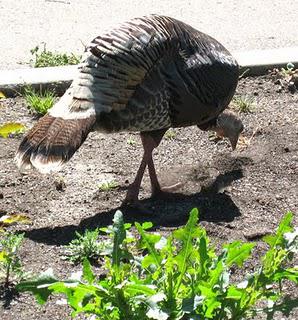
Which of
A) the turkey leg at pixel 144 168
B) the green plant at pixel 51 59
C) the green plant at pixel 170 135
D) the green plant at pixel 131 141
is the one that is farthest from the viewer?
the green plant at pixel 51 59

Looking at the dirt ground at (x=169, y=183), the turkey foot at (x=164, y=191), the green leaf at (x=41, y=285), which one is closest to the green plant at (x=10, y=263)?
the dirt ground at (x=169, y=183)

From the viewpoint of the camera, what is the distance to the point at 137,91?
5172 mm

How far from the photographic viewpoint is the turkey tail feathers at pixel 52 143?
16.0 ft

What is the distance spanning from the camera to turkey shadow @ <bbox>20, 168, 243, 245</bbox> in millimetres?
4988

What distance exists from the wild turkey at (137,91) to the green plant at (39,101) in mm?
1167

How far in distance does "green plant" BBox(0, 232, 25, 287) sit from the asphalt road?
11.5 ft

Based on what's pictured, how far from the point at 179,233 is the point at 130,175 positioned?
2.45 meters

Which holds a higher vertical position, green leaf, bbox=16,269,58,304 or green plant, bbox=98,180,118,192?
green leaf, bbox=16,269,58,304

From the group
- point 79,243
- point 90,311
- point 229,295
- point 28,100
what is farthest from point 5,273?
point 28,100

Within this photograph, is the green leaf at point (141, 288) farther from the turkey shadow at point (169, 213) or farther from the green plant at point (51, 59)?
the green plant at point (51, 59)

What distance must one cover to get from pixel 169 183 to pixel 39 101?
1.31 m

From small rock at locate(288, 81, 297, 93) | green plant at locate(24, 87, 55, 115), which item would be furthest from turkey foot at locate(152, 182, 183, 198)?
small rock at locate(288, 81, 297, 93)

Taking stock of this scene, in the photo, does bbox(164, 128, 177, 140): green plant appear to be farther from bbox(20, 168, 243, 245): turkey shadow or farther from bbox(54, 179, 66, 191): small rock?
bbox(54, 179, 66, 191): small rock

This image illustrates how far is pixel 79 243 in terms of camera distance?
4.74 m
